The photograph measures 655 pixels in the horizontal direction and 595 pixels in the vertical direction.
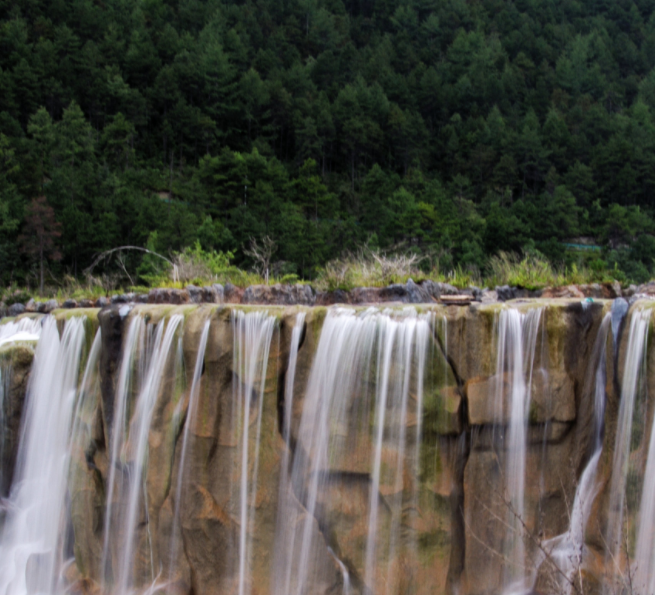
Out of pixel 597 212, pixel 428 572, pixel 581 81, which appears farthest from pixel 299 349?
pixel 581 81

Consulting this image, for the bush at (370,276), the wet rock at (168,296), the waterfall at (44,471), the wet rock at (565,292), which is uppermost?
the bush at (370,276)

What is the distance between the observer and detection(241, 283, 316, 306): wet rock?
1295cm

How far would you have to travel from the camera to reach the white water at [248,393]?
7254 millimetres

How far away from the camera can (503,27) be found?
8081cm

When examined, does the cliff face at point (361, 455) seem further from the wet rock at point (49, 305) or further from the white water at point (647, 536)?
the wet rock at point (49, 305)

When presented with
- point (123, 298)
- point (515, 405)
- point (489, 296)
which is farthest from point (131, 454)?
point (489, 296)

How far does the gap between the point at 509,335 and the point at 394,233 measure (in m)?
25.9

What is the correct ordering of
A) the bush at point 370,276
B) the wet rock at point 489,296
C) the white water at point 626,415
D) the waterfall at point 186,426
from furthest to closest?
the bush at point 370,276, the wet rock at point 489,296, the waterfall at point 186,426, the white water at point 626,415

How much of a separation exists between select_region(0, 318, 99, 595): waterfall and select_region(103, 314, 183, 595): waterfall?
3.61 feet

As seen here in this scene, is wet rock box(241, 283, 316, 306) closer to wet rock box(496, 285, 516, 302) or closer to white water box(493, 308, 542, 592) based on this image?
wet rock box(496, 285, 516, 302)

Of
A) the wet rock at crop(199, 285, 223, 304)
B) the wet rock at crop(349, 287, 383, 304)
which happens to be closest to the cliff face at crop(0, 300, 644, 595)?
the wet rock at crop(349, 287, 383, 304)

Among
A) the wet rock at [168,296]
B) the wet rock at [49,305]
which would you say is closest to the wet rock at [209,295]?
the wet rock at [168,296]

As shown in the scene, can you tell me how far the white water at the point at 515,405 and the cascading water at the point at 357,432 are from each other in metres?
0.89

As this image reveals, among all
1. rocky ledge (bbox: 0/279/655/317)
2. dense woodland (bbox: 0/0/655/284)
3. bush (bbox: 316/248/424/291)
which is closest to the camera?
rocky ledge (bbox: 0/279/655/317)
